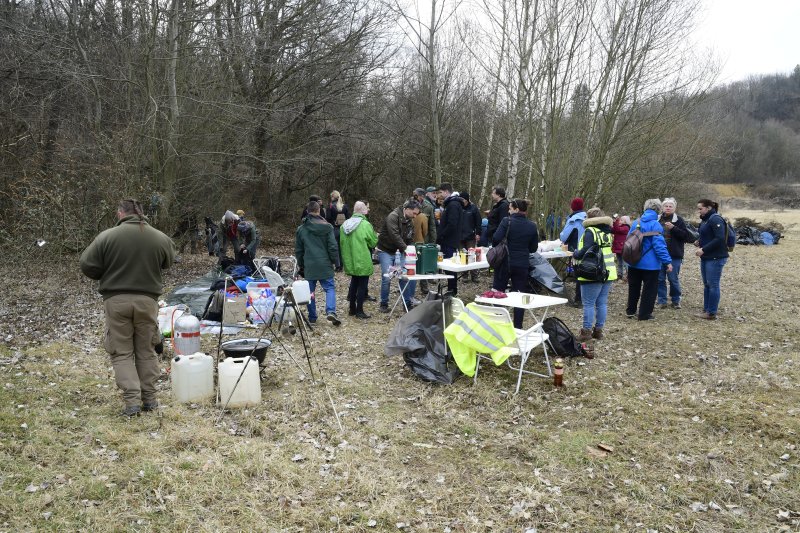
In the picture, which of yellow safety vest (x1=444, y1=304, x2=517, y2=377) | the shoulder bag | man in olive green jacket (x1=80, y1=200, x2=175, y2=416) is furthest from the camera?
the shoulder bag

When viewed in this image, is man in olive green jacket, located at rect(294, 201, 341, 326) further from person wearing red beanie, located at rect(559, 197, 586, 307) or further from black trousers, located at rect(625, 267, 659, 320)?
black trousers, located at rect(625, 267, 659, 320)

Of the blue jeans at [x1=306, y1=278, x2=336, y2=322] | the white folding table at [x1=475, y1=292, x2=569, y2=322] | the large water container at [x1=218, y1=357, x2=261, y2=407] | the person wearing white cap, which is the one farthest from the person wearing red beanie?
the large water container at [x1=218, y1=357, x2=261, y2=407]

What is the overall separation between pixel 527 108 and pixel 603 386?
7121mm

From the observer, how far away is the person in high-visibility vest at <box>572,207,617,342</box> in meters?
7.07

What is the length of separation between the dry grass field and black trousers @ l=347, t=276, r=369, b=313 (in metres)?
1.48

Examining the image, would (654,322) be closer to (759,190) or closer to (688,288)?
(688,288)

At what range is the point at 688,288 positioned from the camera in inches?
437

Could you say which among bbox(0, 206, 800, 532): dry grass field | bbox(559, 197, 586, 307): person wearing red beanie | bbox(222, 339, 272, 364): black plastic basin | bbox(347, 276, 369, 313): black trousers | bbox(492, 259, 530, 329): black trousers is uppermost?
bbox(559, 197, 586, 307): person wearing red beanie

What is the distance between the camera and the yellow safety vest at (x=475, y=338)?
5547 millimetres

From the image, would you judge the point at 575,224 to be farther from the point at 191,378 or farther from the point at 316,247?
the point at 191,378

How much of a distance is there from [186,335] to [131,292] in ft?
4.98

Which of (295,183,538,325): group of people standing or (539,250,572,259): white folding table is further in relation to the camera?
(539,250,572,259): white folding table

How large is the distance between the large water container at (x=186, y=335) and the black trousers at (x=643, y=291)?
614 centimetres

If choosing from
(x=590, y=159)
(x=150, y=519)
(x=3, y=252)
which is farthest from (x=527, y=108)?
(x=3, y=252)
